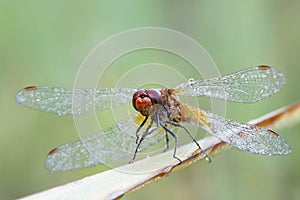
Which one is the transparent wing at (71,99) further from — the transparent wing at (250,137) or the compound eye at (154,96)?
the transparent wing at (250,137)

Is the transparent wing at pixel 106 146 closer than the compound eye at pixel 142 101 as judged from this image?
No

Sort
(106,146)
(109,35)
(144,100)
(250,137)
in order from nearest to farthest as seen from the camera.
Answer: (250,137)
(144,100)
(106,146)
(109,35)

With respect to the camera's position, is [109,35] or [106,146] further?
[109,35]

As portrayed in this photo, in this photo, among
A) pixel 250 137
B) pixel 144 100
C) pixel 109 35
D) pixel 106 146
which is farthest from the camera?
pixel 109 35

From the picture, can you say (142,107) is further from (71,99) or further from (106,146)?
(71,99)

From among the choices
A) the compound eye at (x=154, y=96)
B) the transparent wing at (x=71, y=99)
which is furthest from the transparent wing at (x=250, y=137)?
the transparent wing at (x=71, y=99)

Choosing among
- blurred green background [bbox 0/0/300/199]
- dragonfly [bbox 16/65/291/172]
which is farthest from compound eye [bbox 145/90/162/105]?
blurred green background [bbox 0/0/300/199]

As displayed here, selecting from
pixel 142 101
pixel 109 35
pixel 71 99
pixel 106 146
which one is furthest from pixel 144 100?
pixel 109 35
